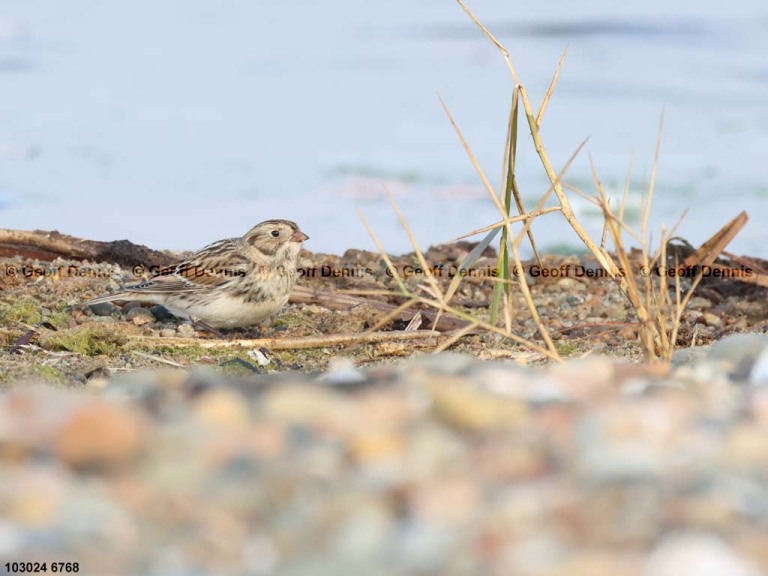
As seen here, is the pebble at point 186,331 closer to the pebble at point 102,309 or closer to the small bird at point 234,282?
the small bird at point 234,282

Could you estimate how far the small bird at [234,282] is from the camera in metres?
7.18

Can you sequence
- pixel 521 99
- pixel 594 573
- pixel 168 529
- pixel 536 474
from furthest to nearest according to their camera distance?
1. pixel 521 99
2. pixel 536 474
3. pixel 168 529
4. pixel 594 573

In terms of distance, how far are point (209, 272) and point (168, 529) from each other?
4.85m

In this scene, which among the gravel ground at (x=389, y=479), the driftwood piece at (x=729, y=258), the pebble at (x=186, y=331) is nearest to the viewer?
the gravel ground at (x=389, y=479)

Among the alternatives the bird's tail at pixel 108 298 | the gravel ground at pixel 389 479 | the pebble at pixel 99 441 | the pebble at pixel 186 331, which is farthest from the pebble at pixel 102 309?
the pebble at pixel 99 441

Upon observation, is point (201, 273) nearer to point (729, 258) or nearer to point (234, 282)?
point (234, 282)

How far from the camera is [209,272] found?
24.7 ft

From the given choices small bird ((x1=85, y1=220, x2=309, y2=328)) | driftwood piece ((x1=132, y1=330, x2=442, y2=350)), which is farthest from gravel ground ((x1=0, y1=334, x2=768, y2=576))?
small bird ((x1=85, y1=220, x2=309, y2=328))

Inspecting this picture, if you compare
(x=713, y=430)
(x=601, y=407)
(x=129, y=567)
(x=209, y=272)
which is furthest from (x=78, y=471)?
(x=209, y=272)

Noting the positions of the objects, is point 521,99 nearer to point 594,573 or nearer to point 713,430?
point 713,430

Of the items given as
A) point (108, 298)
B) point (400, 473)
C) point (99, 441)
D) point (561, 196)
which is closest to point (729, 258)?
point (561, 196)

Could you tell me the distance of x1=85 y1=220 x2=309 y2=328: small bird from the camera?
718 centimetres

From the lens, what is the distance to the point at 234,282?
7266mm

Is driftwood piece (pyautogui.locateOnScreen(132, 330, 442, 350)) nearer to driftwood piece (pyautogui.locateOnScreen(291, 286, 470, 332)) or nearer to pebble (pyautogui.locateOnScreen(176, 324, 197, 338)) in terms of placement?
driftwood piece (pyautogui.locateOnScreen(291, 286, 470, 332))
